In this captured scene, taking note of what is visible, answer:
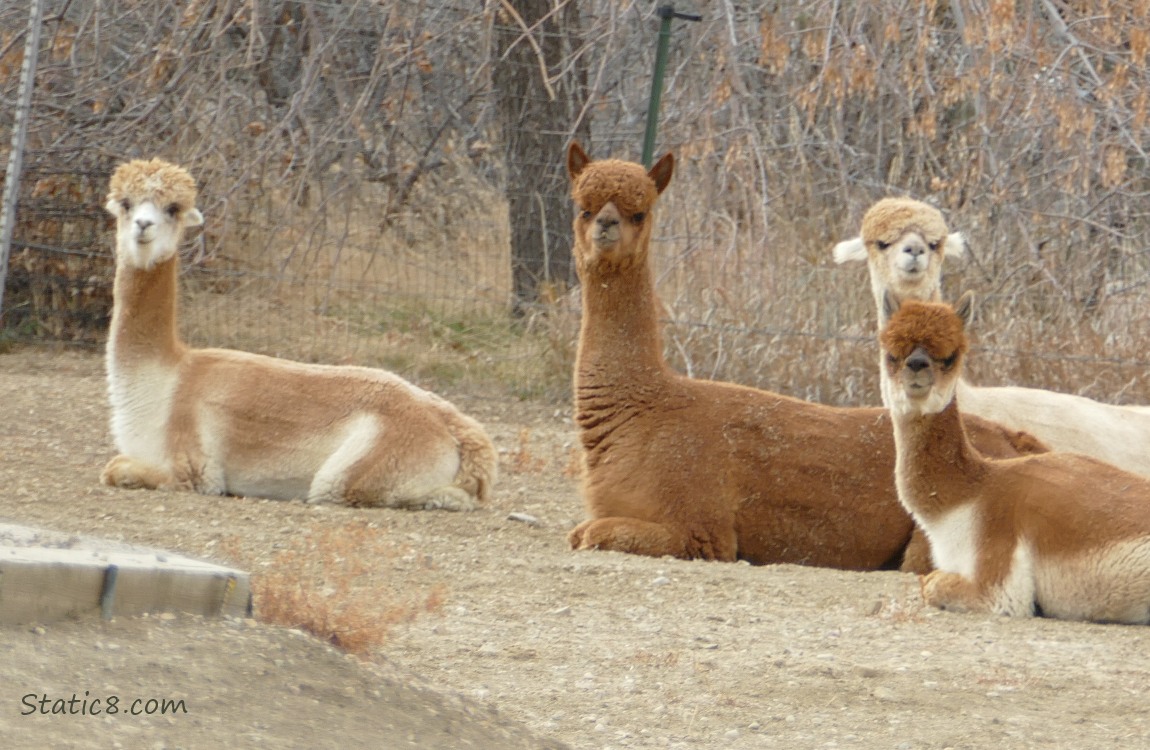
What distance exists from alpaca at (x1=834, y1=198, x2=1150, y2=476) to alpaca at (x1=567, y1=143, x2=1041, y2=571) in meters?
1.08

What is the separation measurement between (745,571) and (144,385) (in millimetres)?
2939

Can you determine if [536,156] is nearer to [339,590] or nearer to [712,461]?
[712,461]

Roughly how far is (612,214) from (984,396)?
7.38 ft

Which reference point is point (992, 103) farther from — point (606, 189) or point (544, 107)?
point (606, 189)

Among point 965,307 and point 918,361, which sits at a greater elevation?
point 965,307

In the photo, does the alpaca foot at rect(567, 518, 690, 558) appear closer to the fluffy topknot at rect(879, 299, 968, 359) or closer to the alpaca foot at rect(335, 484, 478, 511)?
the alpaca foot at rect(335, 484, 478, 511)

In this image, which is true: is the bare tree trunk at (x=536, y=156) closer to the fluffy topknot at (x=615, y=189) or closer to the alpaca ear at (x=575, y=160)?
the alpaca ear at (x=575, y=160)

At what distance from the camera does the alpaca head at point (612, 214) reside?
7.01 meters

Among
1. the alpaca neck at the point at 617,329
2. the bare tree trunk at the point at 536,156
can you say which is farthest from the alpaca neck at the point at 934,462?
the bare tree trunk at the point at 536,156

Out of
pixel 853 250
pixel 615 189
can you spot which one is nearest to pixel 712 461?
pixel 615 189

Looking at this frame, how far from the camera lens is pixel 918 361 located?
5.70m

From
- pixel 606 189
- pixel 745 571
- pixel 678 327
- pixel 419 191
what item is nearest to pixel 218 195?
pixel 419 191

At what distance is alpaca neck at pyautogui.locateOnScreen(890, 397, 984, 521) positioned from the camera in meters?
5.88

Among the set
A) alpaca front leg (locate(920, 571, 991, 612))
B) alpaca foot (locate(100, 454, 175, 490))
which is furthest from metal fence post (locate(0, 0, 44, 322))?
alpaca front leg (locate(920, 571, 991, 612))
